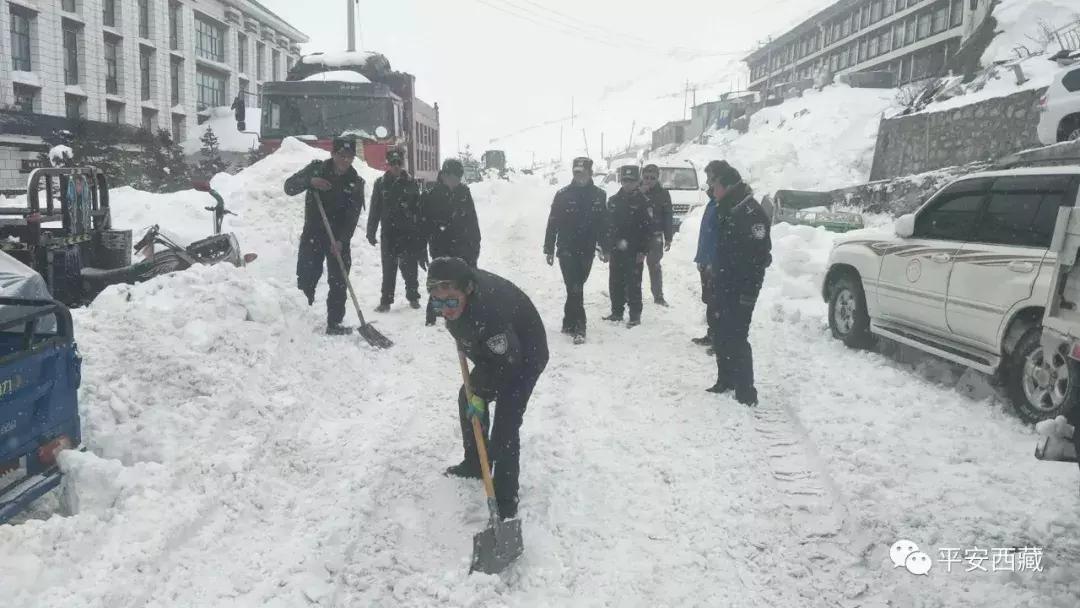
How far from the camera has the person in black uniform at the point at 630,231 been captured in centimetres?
815

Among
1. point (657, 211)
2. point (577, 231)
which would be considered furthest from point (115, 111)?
point (577, 231)

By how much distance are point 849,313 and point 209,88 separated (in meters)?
42.8

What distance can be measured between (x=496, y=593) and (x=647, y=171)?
6212 mm

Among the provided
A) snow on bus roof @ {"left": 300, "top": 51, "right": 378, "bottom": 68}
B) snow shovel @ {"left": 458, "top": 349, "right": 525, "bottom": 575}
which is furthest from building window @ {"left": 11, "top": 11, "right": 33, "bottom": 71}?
snow shovel @ {"left": 458, "top": 349, "right": 525, "bottom": 575}

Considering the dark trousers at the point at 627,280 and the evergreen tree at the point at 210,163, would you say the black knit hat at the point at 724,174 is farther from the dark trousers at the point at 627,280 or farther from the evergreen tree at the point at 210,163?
the evergreen tree at the point at 210,163

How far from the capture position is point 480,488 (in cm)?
417

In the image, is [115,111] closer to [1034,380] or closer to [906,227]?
[906,227]

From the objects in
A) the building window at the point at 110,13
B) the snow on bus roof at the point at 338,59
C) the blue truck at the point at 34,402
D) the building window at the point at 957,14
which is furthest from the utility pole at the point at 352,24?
the building window at the point at 957,14

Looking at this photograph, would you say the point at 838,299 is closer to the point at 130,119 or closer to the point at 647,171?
the point at 647,171

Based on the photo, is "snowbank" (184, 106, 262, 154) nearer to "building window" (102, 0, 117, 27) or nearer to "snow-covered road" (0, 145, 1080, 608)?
"building window" (102, 0, 117, 27)

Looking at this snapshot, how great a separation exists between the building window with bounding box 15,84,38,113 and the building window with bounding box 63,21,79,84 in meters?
2.18

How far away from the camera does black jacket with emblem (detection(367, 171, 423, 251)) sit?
8.27 m

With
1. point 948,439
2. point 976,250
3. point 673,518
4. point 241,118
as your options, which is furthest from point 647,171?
point 241,118

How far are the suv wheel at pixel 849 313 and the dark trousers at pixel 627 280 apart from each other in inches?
85.5
